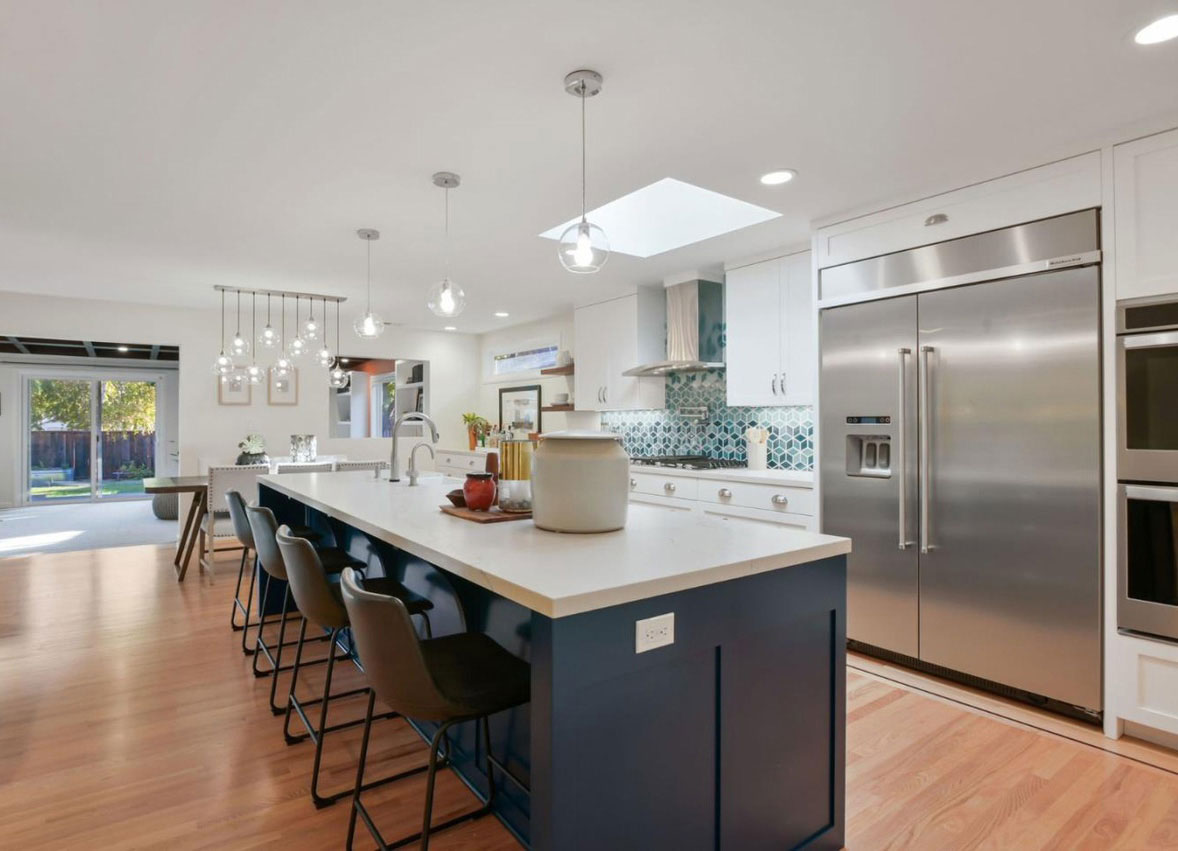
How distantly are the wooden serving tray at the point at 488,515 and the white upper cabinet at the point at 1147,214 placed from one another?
2464mm

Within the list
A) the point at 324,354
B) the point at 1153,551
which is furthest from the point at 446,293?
the point at 324,354

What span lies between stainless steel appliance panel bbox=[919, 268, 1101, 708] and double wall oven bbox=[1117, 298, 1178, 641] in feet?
0.29

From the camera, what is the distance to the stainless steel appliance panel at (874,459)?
3.14 metres

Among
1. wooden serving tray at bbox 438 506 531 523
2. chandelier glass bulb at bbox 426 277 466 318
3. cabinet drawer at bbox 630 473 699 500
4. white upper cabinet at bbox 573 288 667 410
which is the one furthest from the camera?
white upper cabinet at bbox 573 288 667 410

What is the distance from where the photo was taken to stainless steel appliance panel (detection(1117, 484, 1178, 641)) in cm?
240

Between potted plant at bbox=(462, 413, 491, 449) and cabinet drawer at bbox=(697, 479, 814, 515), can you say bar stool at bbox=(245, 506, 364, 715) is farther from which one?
potted plant at bbox=(462, 413, 491, 449)

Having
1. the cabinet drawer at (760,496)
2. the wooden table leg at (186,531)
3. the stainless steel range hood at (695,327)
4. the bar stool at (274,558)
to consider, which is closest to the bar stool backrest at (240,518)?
the bar stool at (274,558)

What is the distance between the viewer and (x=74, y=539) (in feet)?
22.7

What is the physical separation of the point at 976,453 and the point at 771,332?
154 centimetres

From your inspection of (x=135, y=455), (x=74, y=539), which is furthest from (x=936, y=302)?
(x=135, y=455)

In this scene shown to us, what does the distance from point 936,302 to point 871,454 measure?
2.67ft

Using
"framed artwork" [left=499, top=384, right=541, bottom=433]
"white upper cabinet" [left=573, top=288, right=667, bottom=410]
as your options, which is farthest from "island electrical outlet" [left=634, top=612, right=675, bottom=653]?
"framed artwork" [left=499, top=384, right=541, bottom=433]

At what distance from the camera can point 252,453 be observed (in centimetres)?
612

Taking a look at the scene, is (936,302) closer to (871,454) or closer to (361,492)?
(871,454)
